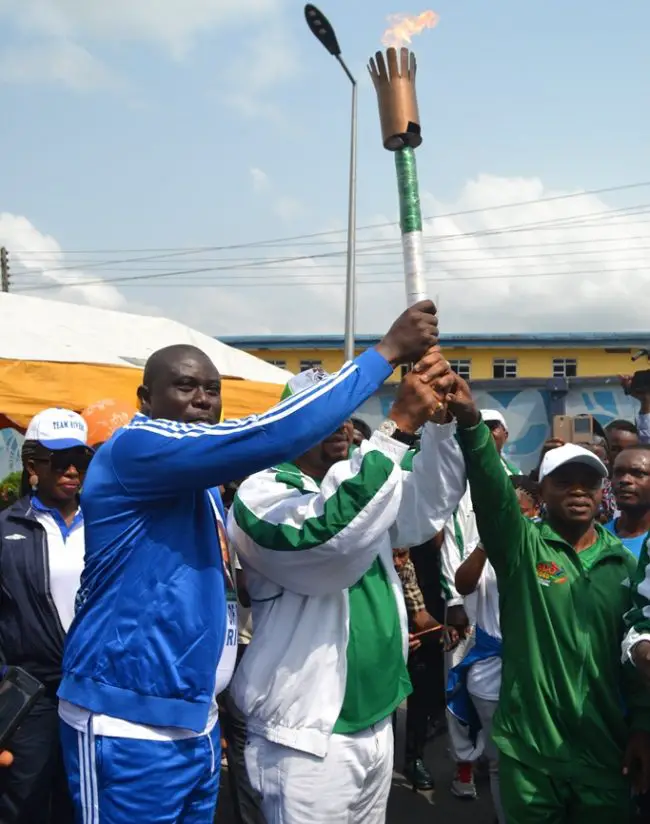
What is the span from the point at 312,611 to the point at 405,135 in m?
1.44

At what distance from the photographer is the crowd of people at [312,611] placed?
214cm

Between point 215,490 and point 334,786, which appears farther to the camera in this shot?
point 215,490

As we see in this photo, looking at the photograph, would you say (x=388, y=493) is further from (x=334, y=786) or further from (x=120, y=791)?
(x=120, y=791)

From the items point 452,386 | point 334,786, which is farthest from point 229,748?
point 452,386

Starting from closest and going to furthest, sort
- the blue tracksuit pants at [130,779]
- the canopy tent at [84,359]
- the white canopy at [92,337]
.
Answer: the blue tracksuit pants at [130,779], the canopy tent at [84,359], the white canopy at [92,337]

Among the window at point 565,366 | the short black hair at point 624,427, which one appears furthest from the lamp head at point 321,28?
the window at point 565,366

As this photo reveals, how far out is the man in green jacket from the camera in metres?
2.66

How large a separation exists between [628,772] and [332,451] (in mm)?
1430

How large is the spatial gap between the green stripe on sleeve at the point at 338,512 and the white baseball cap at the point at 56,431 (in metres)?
1.66

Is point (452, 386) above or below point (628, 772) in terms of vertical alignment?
above

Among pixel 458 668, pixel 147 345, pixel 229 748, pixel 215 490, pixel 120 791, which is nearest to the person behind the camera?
pixel 120 791

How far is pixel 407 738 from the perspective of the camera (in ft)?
17.4

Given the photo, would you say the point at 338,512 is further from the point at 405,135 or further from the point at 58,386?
the point at 58,386

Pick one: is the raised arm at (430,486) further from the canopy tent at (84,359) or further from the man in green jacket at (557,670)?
the canopy tent at (84,359)
